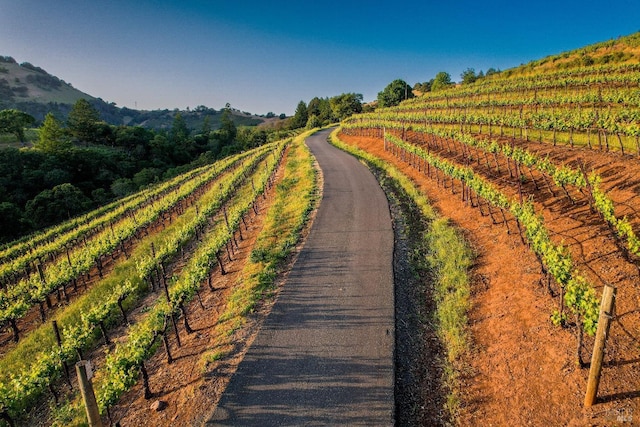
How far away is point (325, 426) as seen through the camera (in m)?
7.50

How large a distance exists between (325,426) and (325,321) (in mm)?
3783

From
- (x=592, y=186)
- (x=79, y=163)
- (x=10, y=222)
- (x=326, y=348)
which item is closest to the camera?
(x=326, y=348)

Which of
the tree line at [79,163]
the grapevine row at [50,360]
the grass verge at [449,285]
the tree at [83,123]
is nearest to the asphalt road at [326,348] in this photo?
the grass verge at [449,285]

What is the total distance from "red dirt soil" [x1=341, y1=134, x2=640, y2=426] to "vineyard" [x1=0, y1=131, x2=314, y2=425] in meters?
7.64

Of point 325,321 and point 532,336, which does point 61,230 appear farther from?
point 532,336

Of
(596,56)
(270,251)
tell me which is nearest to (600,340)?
(270,251)

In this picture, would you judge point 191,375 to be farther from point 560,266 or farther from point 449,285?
point 560,266

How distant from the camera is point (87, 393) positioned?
6004mm

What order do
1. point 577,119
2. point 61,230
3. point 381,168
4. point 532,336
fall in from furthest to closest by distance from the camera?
point 61,230, point 381,168, point 577,119, point 532,336

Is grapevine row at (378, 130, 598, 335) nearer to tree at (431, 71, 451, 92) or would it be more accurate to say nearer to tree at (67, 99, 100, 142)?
tree at (431, 71, 451, 92)

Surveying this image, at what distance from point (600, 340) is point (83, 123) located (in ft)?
341

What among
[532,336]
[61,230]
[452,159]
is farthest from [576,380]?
[61,230]

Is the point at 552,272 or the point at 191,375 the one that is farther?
the point at 191,375

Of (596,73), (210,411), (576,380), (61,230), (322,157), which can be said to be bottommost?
(61,230)
